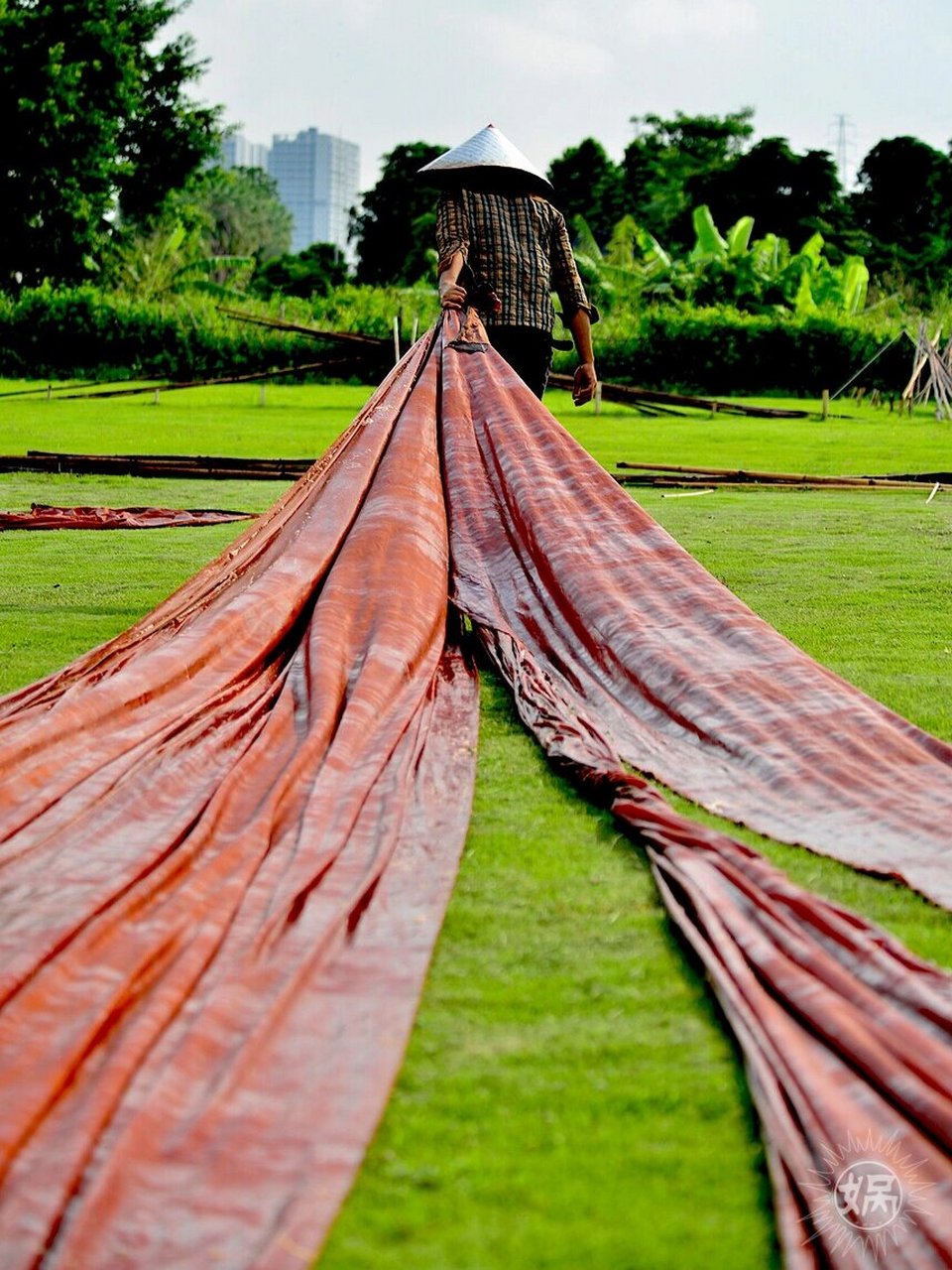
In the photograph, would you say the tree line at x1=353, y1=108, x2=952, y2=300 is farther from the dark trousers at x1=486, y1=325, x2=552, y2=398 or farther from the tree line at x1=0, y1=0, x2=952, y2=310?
the dark trousers at x1=486, y1=325, x2=552, y2=398

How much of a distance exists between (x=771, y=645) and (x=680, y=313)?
1863 centimetres

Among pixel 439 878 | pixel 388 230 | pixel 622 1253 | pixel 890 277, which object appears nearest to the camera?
pixel 622 1253

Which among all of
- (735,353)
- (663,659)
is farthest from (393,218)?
(663,659)

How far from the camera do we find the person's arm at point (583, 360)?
476 centimetres

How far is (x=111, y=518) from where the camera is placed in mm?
6281

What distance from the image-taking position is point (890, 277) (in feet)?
103

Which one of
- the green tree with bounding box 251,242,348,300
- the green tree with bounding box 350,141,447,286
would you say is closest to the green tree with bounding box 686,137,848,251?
the green tree with bounding box 350,141,447,286

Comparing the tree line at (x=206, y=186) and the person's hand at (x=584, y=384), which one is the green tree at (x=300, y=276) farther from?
the person's hand at (x=584, y=384)

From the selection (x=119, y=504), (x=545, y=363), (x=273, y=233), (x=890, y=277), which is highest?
(x=273, y=233)

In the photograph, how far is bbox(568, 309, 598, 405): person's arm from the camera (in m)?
4.76

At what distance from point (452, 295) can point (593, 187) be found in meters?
37.2

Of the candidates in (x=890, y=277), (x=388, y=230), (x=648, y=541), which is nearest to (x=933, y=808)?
(x=648, y=541)

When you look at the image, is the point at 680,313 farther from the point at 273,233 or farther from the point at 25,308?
the point at 273,233

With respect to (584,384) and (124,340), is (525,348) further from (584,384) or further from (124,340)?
(124,340)
